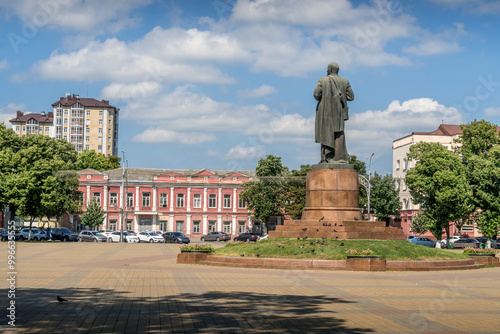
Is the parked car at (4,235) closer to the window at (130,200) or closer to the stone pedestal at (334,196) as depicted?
the window at (130,200)

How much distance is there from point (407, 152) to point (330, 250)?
195 ft

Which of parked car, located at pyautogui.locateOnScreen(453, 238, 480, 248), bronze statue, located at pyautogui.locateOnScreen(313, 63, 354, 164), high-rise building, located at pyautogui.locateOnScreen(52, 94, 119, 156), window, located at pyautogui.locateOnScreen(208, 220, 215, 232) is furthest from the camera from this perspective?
high-rise building, located at pyautogui.locateOnScreen(52, 94, 119, 156)

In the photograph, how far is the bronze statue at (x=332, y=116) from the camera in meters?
27.2

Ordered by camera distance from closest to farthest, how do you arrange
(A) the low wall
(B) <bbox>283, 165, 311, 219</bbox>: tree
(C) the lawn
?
(A) the low wall, (C) the lawn, (B) <bbox>283, 165, 311, 219</bbox>: tree

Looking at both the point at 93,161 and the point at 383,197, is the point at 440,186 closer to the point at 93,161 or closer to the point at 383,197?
the point at 383,197

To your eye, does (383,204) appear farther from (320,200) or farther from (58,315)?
(58,315)

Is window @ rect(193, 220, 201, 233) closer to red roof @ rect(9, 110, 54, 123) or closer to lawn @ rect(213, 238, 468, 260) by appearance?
lawn @ rect(213, 238, 468, 260)

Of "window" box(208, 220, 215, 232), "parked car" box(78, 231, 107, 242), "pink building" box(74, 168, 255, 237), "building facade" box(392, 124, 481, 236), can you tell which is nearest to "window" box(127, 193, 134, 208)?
"pink building" box(74, 168, 255, 237)

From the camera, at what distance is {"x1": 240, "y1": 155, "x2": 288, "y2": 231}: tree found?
251 feet

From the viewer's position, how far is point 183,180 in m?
82.6

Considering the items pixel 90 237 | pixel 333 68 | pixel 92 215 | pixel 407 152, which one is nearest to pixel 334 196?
pixel 333 68

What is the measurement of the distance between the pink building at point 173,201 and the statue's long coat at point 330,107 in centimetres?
5438

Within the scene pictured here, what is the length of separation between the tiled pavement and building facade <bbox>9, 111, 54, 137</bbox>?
462 ft

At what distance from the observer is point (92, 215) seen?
243ft
